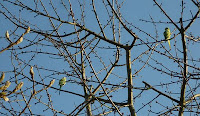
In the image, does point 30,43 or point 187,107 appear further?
point 30,43

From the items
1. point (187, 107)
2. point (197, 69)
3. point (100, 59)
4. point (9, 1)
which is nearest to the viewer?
point (197, 69)

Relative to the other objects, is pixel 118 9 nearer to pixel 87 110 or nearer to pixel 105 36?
pixel 105 36

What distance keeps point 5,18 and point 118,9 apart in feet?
5.95

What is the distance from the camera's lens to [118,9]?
4996mm

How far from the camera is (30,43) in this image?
177 inches

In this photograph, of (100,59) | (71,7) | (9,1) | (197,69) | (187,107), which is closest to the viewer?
(197,69)

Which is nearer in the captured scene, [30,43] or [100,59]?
[30,43]

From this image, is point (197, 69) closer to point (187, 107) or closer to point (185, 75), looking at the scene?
point (185, 75)

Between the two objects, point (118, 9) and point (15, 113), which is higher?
point (118, 9)

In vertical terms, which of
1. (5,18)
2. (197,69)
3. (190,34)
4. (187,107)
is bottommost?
(187,107)

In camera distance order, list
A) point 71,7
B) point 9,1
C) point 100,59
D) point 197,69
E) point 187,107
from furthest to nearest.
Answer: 1. point 100,59
2. point 71,7
3. point 9,1
4. point 187,107
5. point 197,69

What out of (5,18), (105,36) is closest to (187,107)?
(105,36)

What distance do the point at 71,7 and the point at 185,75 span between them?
215cm

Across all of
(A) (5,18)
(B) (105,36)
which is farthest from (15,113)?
(B) (105,36)
